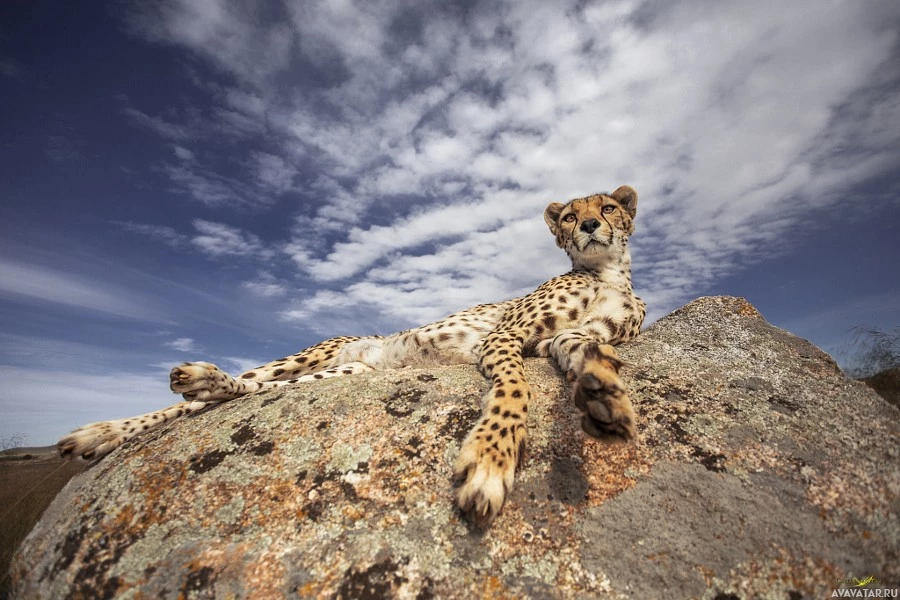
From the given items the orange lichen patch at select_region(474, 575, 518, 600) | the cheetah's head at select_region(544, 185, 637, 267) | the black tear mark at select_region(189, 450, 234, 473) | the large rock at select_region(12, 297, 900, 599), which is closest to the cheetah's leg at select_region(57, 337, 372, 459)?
the large rock at select_region(12, 297, 900, 599)

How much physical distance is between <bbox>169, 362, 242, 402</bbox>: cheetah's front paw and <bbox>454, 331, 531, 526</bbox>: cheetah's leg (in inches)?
95.5

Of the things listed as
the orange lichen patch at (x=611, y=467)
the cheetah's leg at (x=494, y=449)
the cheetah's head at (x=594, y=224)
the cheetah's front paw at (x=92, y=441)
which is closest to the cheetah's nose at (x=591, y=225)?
the cheetah's head at (x=594, y=224)

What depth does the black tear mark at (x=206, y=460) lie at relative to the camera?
2555 millimetres

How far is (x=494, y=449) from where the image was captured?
2270 millimetres

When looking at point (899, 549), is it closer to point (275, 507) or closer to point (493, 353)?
point (493, 353)

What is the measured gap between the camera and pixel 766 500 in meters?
2.07

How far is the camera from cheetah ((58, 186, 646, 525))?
2145mm

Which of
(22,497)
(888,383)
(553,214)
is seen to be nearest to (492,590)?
(553,214)

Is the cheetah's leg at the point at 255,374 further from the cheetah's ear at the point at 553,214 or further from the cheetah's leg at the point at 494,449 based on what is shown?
the cheetah's ear at the point at 553,214

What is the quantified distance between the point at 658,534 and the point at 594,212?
3936 mm

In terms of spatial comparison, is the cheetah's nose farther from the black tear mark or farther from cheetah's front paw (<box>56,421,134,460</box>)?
cheetah's front paw (<box>56,421,134,460</box>)

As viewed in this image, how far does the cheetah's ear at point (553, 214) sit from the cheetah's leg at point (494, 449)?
308cm

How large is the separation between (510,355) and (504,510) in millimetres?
1505

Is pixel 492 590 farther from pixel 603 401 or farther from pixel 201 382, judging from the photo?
pixel 201 382
